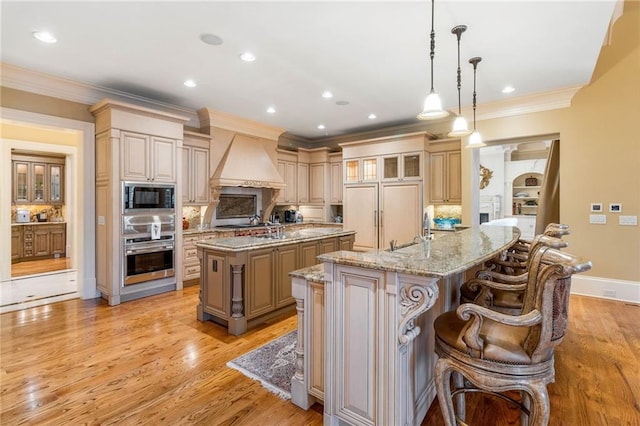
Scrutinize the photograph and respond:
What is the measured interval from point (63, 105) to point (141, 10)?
7.99 ft

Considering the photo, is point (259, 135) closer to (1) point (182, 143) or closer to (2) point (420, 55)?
(1) point (182, 143)

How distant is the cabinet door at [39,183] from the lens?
685 centimetres

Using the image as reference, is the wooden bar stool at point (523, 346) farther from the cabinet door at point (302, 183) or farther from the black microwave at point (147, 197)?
the cabinet door at point (302, 183)

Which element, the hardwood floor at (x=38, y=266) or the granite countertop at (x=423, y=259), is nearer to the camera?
the granite countertop at (x=423, y=259)

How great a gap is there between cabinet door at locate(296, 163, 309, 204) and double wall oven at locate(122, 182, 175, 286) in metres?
3.16

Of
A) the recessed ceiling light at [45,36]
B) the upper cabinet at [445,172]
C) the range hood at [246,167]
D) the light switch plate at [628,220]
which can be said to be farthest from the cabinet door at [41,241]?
the light switch plate at [628,220]

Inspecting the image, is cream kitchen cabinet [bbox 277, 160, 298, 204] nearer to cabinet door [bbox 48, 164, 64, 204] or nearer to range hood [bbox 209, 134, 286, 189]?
range hood [bbox 209, 134, 286, 189]

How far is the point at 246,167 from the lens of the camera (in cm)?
591

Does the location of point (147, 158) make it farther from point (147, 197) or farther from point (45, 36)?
point (45, 36)

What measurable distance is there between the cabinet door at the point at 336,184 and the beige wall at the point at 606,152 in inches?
149

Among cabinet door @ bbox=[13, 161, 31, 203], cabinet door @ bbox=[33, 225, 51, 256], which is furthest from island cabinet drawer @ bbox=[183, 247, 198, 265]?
cabinet door @ bbox=[13, 161, 31, 203]

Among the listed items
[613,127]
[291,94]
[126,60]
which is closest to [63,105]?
[126,60]

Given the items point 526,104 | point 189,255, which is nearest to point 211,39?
point 189,255

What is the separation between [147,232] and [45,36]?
2464 millimetres
